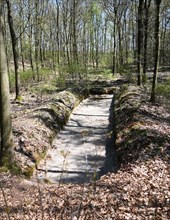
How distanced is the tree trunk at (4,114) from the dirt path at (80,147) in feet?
3.87

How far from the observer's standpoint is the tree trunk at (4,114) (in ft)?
20.9

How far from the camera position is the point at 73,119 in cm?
1404

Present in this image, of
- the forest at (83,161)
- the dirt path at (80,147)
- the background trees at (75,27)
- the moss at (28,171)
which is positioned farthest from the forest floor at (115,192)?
the background trees at (75,27)

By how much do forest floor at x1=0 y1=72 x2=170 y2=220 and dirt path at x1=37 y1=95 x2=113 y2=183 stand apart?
1.53 ft

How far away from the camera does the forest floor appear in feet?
15.7

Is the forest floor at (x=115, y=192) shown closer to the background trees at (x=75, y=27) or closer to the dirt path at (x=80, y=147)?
the dirt path at (x=80, y=147)

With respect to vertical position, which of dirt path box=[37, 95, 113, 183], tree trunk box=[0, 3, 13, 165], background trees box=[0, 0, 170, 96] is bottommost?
dirt path box=[37, 95, 113, 183]

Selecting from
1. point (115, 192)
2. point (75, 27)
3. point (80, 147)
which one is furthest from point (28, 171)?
point (75, 27)

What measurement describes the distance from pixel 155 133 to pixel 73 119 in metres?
6.09

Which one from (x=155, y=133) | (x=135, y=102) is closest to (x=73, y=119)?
(x=135, y=102)

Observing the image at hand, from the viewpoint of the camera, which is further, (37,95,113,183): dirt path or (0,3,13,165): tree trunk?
(37,95,113,183): dirt path

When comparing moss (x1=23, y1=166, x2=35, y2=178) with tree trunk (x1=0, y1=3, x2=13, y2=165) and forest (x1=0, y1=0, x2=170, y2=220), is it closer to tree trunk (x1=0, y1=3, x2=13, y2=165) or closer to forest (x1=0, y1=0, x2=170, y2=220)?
forest (x1=0, y1=0, x2=170, y2=220)

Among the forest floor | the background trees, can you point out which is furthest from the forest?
the background trees

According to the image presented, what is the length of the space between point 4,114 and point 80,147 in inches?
151
